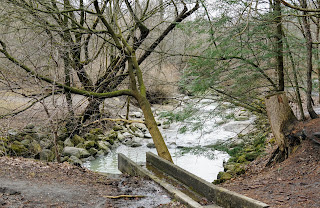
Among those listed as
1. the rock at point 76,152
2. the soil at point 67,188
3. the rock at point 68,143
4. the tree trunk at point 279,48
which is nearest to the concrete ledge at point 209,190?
the soil at point 67,188

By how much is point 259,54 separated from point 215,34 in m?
1.11

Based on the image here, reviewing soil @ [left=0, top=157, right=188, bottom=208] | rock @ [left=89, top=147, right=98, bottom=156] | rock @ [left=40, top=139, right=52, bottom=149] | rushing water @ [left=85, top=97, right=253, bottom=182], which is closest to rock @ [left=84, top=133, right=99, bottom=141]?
rushing water @ [left=85, top=97, right=253, bottom=182]

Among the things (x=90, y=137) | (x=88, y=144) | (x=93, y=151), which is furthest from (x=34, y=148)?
(x=90, y=137)

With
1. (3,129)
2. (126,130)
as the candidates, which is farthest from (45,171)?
(126,130)

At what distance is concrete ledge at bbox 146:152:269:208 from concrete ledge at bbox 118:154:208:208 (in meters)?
0.39

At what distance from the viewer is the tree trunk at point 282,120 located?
580cm

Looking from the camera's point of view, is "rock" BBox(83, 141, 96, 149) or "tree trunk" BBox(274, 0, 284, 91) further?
"rock" BBox(83, 141, 96, 149)

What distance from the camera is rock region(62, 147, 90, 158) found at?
11.3 meters

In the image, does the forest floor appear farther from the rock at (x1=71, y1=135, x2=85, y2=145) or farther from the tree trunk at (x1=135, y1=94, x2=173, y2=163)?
the rock at (x1=71, y1=135, x2=85, y2=145)

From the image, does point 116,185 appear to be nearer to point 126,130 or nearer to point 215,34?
point 215,34

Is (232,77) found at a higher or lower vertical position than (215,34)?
lower

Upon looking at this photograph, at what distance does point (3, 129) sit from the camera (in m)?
7.58

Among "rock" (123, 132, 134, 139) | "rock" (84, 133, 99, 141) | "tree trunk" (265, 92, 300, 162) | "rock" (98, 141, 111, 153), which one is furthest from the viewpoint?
"rock" (123, 132, 134, 139)

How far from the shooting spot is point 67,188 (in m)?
5.32
